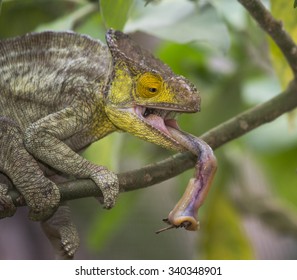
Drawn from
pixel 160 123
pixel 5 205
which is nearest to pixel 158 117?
pixel 160 123

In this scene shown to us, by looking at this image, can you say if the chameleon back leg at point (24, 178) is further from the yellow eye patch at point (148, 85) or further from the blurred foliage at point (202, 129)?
the blurred foliage at point (202, 129)

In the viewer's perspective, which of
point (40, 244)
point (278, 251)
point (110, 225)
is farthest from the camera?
point (278, 251)

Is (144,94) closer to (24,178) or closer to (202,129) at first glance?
(24,178)

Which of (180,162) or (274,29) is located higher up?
(274,29)

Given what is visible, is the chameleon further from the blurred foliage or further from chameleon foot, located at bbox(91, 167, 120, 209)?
the blurred foliage

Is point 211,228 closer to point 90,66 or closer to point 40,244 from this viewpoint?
point 40,244
